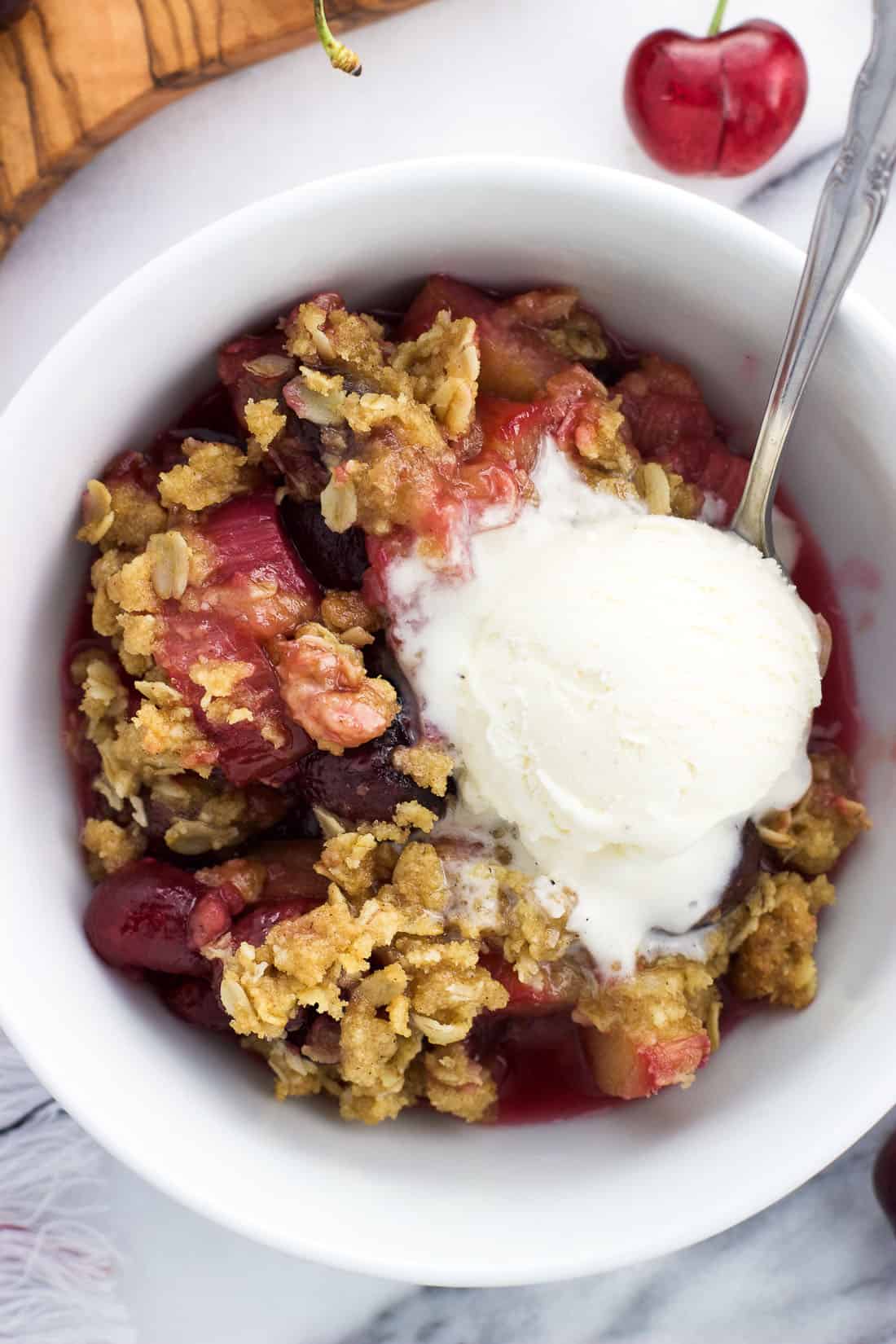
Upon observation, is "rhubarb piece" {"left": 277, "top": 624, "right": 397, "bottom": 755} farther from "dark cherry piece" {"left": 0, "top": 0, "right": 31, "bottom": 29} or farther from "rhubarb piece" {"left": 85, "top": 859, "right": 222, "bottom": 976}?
"dark cherry piece" {"left": 0, "top": 0, "right": 31, "bottom": 29}

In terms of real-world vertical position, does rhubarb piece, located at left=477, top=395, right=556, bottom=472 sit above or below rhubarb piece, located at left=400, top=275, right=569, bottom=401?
below

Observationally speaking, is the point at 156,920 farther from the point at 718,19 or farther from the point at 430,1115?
the point at 718,19

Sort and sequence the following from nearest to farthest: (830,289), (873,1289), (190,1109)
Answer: (830,289) → (190,1109) → (873,1289)

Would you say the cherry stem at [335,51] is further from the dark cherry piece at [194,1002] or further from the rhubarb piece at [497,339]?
the dark cherry piece at [194,1002]

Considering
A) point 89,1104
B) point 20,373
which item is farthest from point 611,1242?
point 20,373

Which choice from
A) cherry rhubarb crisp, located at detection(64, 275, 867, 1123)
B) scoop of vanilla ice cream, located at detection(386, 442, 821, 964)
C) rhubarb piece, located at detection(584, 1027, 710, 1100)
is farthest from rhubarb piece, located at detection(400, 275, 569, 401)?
rhubarb piece, located at detection(584, 1027, 710, 1100)

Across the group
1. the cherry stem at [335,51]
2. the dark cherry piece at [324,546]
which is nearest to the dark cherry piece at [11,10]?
the cherry stem at [335,51]

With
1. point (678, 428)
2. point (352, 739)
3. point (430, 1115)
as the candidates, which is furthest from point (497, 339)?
point (430, 1115)

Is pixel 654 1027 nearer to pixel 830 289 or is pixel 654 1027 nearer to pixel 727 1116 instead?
pixel 727 1116
